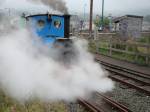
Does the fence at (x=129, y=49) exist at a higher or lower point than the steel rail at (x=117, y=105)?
higher

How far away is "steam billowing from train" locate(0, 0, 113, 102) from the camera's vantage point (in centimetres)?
790

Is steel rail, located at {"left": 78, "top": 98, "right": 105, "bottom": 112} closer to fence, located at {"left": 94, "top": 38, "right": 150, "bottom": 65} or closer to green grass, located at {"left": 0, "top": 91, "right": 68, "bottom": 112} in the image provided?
green grass, located at {"left": 0, "top": 91, "right": 68, "bottom": 112}

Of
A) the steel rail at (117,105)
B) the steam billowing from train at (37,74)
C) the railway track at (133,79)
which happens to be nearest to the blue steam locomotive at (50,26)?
the steam billowing from train at (37,74)

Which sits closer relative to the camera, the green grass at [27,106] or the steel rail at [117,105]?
the green grass at [27,106]

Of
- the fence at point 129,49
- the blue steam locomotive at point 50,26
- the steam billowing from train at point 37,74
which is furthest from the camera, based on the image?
the fence at point 129,49

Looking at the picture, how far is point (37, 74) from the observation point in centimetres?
894

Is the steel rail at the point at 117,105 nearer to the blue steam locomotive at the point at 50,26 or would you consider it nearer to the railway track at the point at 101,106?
the railway track at the point at 101,106

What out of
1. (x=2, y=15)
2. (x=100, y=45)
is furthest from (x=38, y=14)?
(x=100, y=45)

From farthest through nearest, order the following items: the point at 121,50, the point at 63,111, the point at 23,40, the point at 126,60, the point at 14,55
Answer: the point at 121,50, the point at 126,60, the point at 23,40, the point at 14,55, the point at 63,111

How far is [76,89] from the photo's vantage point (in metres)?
9.09

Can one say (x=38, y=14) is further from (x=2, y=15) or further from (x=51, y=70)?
(x=51, y=70)

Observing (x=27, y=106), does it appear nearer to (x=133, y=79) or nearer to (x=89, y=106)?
(x=89, y=106)

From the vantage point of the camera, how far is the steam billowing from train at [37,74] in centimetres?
790

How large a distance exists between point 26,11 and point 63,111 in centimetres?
599
